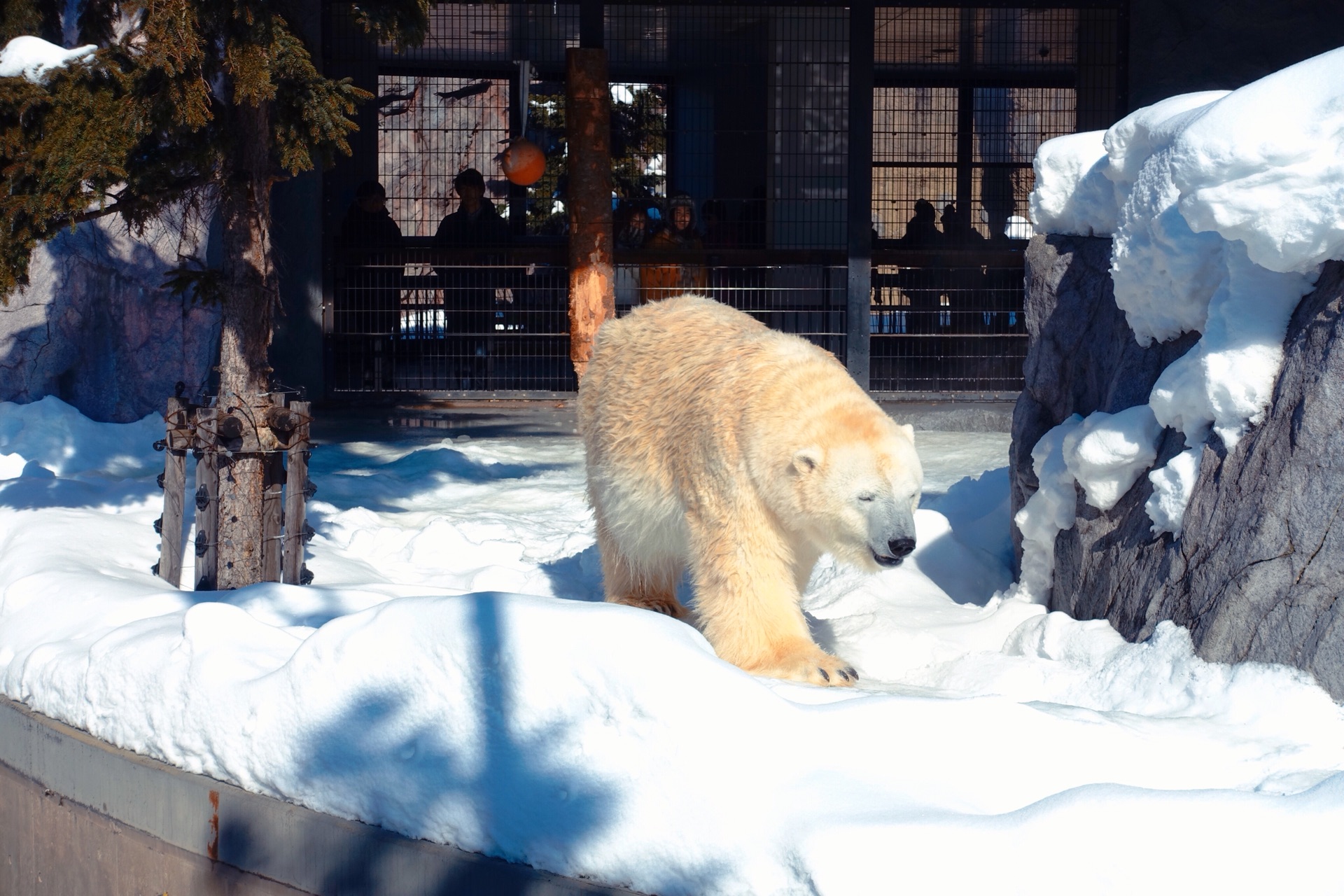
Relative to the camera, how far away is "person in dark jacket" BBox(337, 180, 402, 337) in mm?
9438

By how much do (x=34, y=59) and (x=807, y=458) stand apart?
3.02 m

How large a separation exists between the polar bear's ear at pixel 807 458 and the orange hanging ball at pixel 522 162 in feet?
24.0

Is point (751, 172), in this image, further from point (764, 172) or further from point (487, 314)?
point (487, 314)

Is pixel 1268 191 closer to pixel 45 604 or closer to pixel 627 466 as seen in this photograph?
pixel 627 466

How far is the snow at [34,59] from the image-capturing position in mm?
4016

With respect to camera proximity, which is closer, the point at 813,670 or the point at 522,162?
the point at 813,670

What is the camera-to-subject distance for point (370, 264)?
952cm

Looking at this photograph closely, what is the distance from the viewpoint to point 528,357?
980 cm

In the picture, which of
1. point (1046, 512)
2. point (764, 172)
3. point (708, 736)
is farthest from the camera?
point (764, 172)

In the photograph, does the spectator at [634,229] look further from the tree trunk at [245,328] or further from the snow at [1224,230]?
the snow at [1224,230]

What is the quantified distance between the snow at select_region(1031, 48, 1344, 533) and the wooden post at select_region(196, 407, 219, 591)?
122 inches

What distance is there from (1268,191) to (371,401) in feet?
24.5

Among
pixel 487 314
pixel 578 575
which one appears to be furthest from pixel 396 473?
pixel 487 314

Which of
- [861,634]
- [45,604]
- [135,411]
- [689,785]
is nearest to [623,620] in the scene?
[689,785]
